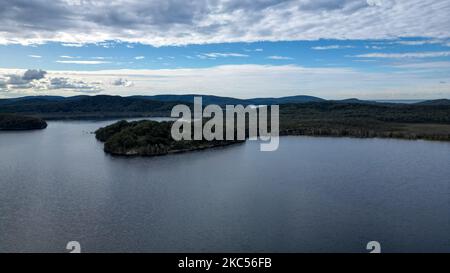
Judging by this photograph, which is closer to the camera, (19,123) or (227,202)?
(227,202)

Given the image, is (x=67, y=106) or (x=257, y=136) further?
(x=67, y=106)

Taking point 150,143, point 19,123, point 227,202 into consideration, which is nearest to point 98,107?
point 19,123

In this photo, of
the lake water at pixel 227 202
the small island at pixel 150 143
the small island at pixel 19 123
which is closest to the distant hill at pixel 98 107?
the small island at pixel 19 123

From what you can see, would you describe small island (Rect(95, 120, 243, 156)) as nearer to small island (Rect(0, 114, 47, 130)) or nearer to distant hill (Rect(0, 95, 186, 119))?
small island (Rect(0, 114, 47, 130))

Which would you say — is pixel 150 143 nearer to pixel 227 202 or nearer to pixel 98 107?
pixel 227 202

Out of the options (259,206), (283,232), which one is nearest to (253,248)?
(283,232)

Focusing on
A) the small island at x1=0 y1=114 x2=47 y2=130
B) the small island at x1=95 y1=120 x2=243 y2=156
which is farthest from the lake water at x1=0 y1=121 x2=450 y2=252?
the small island at x1=0 y1=114 x2=47 y2=130

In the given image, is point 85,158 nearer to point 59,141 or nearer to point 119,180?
point 119,180
